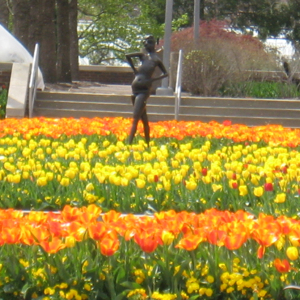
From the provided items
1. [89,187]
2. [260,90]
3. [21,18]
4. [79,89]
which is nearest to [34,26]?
[21,18]

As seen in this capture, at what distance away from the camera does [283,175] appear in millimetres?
6785

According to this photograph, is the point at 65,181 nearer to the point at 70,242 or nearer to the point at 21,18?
the point at 70,242

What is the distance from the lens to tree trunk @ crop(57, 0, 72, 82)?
1070 inches

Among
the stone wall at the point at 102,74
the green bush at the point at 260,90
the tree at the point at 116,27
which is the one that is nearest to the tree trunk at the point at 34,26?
the green bush at the point at 260,90

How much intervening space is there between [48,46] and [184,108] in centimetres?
781

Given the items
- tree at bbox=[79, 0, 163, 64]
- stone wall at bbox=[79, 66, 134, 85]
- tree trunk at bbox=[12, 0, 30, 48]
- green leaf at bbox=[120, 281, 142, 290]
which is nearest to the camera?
green leaf at bbox=[120, 281, 142, 290]

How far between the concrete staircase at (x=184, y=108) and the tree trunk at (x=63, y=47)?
8.27 metres

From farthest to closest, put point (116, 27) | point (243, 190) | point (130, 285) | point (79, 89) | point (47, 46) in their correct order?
point (116, 27) < point (47, 46) < point (79, 89) < point (243, 190) < point (130, 285)

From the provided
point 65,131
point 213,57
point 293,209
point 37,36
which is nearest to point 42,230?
point 293,209

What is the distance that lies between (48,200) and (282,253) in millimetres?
3112

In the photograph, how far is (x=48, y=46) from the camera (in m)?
24.7

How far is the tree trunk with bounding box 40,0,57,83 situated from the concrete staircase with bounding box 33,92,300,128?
5370 millimetres

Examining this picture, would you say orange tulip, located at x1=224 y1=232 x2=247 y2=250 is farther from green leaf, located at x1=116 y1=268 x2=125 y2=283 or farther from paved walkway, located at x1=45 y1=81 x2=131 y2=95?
paved walkway, located at x1=45 y1=81 x2=131 y2=95

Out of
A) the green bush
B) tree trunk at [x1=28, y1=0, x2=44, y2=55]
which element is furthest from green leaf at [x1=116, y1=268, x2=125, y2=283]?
tree trunk at [x1=28, y1=0, x2=44, y2=55]
